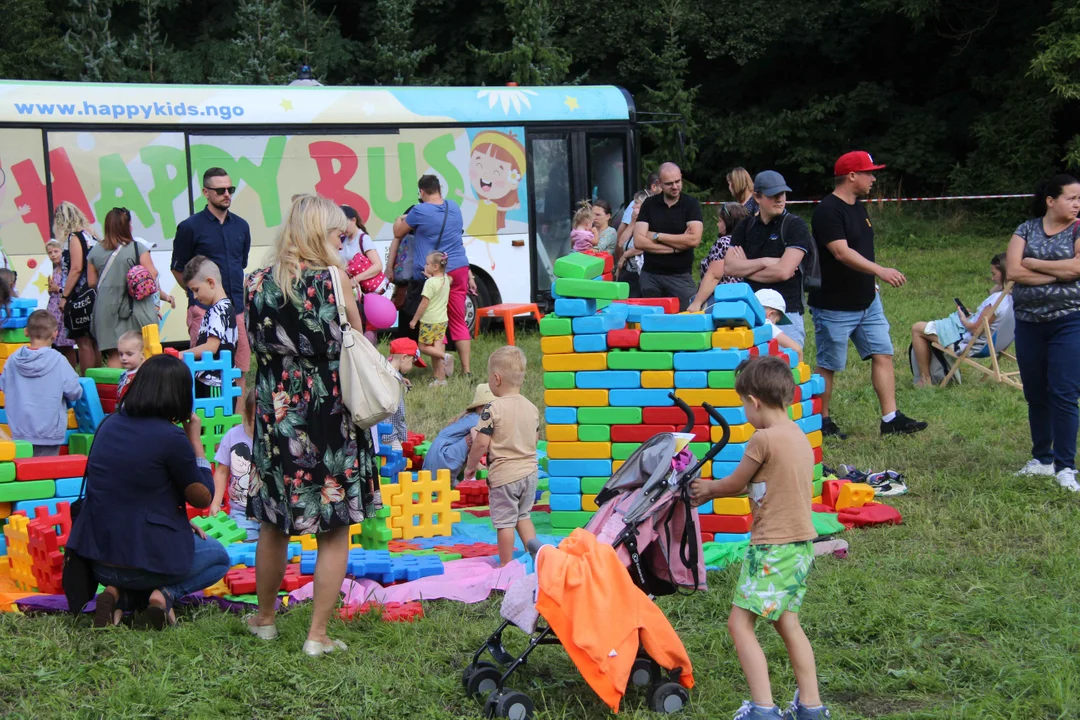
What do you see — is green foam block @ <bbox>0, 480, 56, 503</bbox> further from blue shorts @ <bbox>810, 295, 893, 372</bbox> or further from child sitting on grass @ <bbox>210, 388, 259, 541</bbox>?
blue shorts @ <bbox>810, 295, 893, 372</bbox>

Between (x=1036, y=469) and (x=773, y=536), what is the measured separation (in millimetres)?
3741

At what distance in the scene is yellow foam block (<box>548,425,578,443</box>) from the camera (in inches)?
248

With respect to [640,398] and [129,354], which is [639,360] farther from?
[129,354]

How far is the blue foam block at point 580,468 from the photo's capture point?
624 centimetres

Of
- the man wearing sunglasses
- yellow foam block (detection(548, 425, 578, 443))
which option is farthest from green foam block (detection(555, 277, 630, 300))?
the man wearing sunglasses

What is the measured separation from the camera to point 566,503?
6363 mm

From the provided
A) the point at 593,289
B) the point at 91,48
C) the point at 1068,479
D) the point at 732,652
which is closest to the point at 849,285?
the point at 1068,479

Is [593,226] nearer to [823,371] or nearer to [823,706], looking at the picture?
[823,371]

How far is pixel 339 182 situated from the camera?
42.4ft

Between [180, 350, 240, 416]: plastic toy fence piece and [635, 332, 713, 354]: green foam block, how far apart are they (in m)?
2.71

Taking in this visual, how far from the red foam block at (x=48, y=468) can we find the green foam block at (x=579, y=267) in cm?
270

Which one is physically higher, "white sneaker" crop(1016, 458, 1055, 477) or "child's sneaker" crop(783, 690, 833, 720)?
"white sneaker" crop(1016, 458, 1055, 477)

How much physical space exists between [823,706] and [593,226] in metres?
8.35

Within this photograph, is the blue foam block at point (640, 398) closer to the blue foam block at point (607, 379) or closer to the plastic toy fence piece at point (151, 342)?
the blue foam block at point (607, 379)
